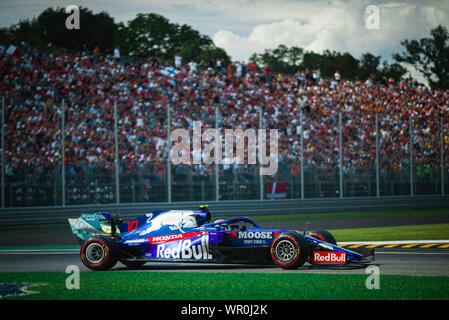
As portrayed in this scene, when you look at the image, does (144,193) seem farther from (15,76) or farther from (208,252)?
(208,252)

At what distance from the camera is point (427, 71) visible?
5450 centimetres

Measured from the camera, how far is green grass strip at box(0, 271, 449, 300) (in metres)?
8.17

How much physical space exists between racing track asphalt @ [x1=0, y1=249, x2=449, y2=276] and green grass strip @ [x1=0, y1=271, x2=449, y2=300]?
2.43 ft

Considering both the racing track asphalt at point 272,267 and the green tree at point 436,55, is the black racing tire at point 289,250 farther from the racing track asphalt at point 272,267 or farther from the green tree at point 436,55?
the green tree at point 436,55

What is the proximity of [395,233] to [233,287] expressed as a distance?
37.4 ft

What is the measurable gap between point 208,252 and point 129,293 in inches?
108

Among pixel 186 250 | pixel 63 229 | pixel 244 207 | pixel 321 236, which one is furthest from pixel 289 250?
pixel 244 207

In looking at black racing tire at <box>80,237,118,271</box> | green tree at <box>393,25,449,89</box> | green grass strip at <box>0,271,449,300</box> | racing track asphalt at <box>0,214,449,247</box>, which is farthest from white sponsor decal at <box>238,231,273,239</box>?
green tree at <box>393,25,449,89</box>

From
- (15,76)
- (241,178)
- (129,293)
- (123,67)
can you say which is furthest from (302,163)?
(129,293)

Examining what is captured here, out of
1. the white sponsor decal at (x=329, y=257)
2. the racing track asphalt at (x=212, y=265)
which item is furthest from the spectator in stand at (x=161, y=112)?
the white sponsor decal at (x=329, y=257)

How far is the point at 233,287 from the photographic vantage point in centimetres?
891

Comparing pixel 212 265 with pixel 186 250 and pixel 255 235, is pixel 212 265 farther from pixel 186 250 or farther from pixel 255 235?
pixel 255 235

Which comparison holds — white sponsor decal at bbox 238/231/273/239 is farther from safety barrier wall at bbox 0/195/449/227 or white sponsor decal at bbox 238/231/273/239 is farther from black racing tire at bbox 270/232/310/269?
safety barrier wall at bbox 0/195/449/227

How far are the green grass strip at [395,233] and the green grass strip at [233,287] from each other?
819cm
